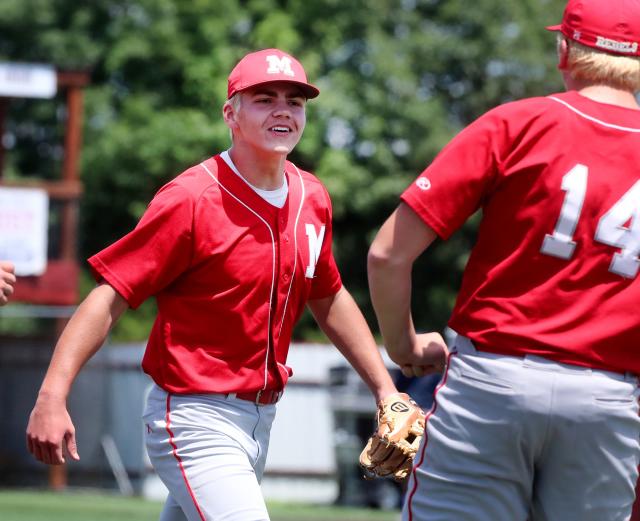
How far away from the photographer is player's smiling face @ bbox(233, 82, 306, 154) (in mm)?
4527

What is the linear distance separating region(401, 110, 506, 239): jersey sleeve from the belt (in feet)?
4.05

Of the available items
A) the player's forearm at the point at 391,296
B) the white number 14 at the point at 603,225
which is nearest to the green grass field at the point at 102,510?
the player's forearm at the point at 391,296

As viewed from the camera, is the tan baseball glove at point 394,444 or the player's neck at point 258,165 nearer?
the tan baseball glove at point 394,444

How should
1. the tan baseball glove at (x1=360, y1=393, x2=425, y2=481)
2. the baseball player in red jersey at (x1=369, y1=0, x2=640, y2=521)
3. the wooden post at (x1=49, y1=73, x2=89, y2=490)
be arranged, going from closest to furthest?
the baseball player in red jersey at (x1=369, y1=0, x2=640, y2=521)
the tan baseball glove at (x1=360, y1=393, x2=425, y2=481)
the wooden post at (x1=49, y1=73, x2=89, y2=490)

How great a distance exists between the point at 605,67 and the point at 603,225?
0.46m

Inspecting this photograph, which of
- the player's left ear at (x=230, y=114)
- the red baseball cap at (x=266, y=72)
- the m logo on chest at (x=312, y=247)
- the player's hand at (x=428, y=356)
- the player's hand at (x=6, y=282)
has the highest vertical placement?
the red baseball cap at (x=266, y=72)

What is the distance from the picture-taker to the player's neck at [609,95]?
357 centimetres

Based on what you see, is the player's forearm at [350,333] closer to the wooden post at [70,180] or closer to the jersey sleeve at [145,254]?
the jersey sleeve at [145,254]

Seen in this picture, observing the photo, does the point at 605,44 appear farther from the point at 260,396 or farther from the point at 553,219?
the point at 260,396

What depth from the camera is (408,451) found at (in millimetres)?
4176

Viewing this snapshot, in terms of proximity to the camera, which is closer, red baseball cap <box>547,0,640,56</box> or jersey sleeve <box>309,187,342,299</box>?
red baseball cap <box>547,0,640,56</box>

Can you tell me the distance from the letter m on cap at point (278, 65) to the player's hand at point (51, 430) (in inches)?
53.0

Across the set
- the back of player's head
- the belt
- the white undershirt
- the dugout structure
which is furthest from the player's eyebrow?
the dugout structure

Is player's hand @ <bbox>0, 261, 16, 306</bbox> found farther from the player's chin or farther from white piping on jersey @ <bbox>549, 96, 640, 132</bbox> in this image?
white piping on jersey @ <bbox>549, 96, 640, 132</bbox>
